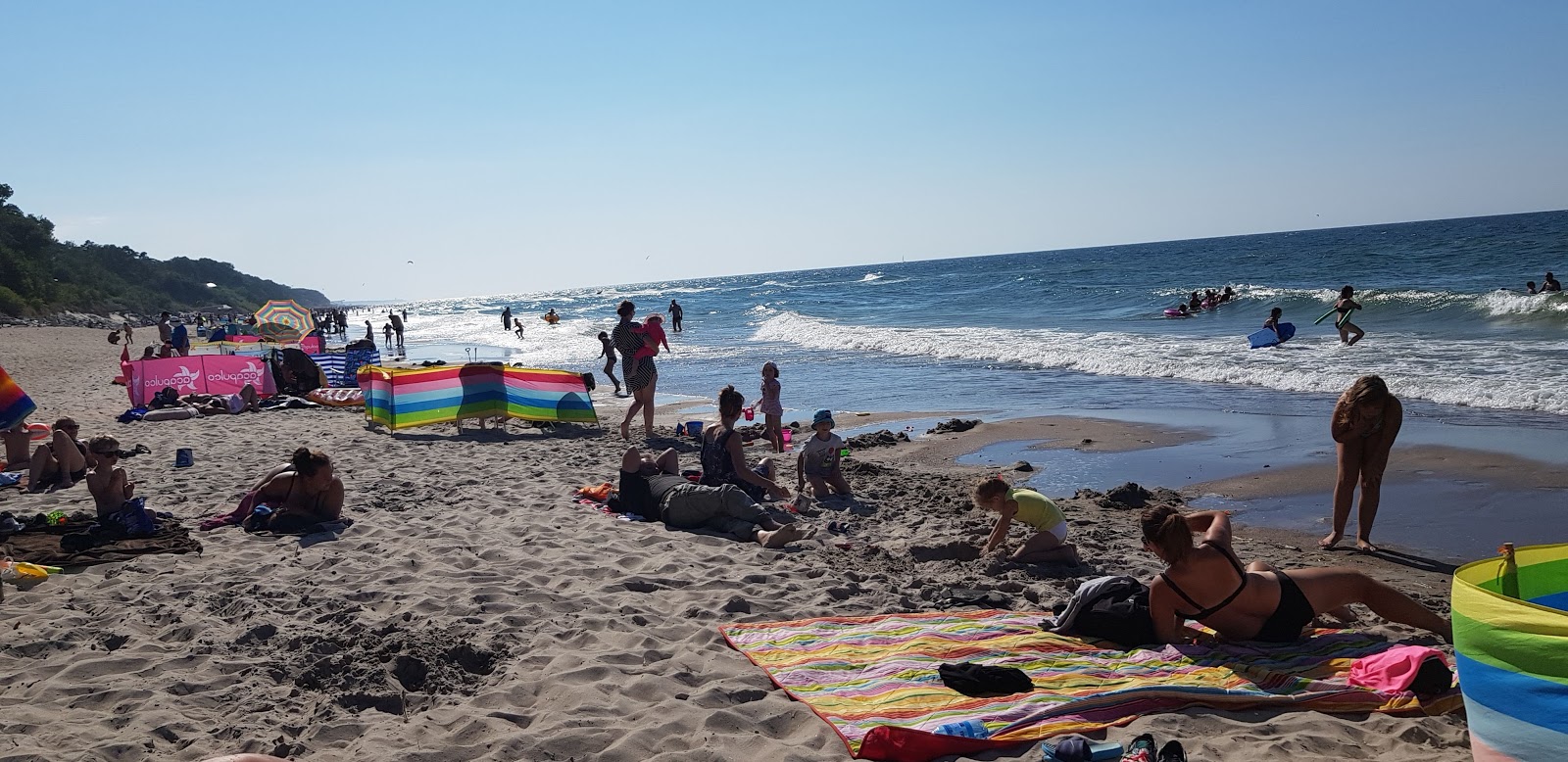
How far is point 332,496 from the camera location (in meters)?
7.04

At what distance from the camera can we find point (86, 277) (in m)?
62.3

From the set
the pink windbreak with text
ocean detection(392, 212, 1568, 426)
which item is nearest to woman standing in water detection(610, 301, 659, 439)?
ocean detection(392, 212, 1568, 426)

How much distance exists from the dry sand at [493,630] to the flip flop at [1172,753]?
0.22m

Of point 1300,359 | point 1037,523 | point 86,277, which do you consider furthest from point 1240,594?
point 86,277

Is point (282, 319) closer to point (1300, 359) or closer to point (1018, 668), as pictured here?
point (1300, 359)

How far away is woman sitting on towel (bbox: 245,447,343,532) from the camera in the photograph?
6.83 metres

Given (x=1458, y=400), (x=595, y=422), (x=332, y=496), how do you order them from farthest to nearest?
(x=595, y=422) < (x=1458, y=400) < (x=332, y=496)

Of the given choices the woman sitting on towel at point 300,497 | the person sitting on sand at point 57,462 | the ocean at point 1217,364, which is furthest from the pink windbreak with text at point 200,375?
the woman sitting on towel at point 300,497

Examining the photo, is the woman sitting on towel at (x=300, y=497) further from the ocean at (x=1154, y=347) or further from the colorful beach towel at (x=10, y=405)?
the ocean at (x=1154, y=347)

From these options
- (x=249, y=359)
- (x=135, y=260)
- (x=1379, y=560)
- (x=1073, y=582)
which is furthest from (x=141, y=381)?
(x=135, y=260)

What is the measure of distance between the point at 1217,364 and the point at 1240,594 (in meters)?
12.8

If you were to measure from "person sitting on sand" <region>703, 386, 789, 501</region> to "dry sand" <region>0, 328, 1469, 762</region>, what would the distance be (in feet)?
2.50

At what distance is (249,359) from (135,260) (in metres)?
85.6

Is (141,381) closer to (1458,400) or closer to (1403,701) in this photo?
(1403,701)
